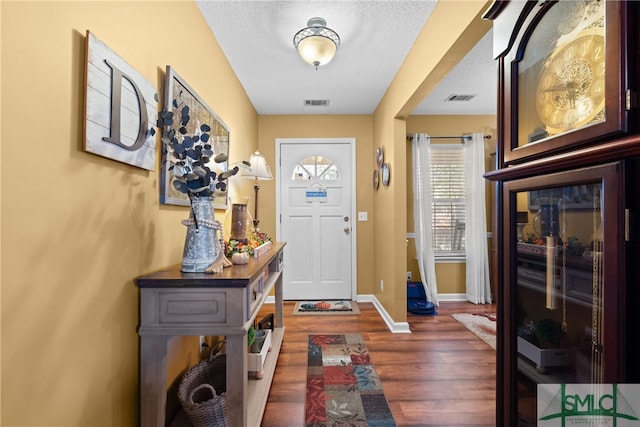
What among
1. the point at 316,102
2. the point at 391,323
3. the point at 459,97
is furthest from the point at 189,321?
the point at 459,97

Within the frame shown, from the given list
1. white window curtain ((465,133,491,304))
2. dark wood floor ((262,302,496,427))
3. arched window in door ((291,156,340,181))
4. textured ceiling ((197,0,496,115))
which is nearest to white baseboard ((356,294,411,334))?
dark wood floor ((262,302,496,427))

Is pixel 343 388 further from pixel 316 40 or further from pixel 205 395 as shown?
pixel 316 40

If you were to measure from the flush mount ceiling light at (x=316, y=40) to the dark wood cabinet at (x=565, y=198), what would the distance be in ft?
4.17

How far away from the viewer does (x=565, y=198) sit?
706 mm

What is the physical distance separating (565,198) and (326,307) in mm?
3049

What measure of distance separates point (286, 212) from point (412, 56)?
229 centimetres

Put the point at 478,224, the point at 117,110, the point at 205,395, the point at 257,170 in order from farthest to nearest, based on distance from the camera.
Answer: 1. the point at 478,224
2. the point at 257,170
3. the point at 205,395
4. the point at 117,110

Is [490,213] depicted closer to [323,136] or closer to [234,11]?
[323,136]

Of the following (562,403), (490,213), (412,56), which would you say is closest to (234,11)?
(412,56)

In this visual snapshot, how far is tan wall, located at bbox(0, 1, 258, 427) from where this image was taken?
72cm

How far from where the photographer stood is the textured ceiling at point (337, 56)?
1.84 m

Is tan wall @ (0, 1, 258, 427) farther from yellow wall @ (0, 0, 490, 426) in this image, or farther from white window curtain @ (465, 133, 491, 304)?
white window curtain @ (465, 133, 491, 304)

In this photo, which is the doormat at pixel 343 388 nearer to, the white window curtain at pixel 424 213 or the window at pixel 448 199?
the white window curtain at pixel 424 213

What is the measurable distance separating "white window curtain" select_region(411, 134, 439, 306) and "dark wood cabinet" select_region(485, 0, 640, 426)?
8.81 feet
